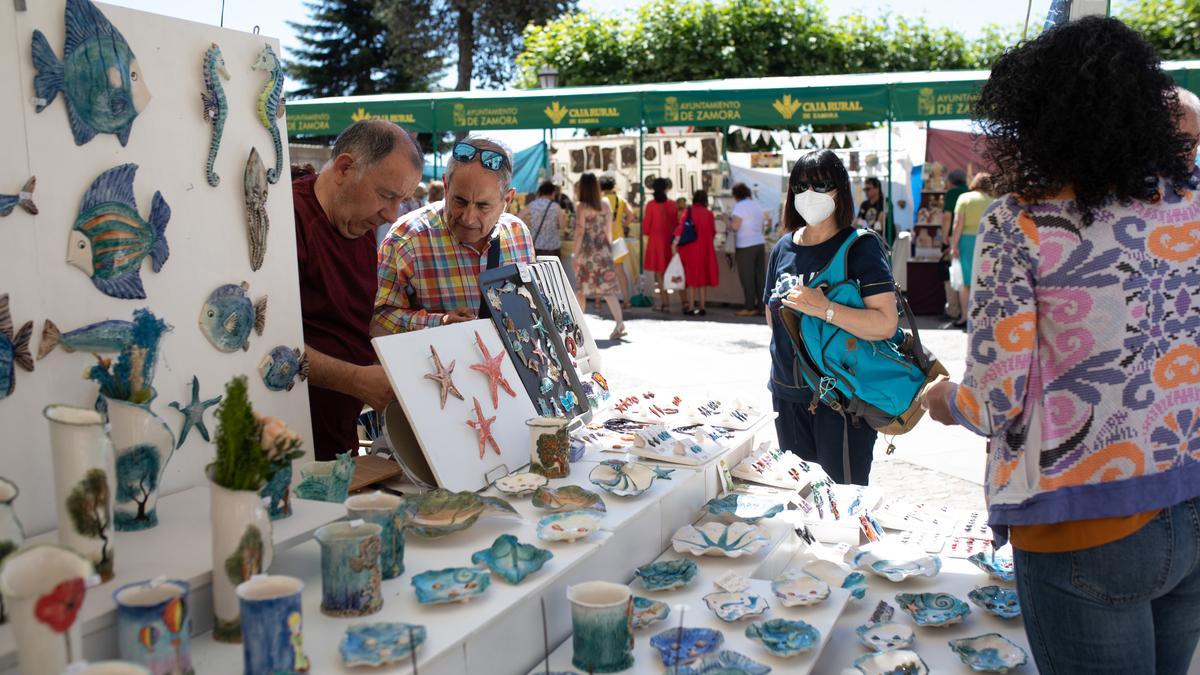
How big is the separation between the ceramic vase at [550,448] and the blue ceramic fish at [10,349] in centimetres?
100

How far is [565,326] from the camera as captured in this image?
2.78 metres

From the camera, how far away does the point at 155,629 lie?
1198 millimetres

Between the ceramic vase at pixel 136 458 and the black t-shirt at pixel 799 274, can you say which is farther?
the black t-shirt at pixel 799 274

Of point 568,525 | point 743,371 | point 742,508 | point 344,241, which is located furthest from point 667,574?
point 743,371

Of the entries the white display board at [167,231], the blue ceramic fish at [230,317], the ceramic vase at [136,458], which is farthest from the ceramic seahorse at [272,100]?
the ceramic vase at [136,458]

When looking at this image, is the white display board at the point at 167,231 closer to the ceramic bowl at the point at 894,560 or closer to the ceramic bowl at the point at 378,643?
the ceramic bowl at the point at 378,643

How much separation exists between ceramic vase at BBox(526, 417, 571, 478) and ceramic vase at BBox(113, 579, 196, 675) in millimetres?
1005

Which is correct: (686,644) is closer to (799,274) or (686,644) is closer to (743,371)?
(799,274)

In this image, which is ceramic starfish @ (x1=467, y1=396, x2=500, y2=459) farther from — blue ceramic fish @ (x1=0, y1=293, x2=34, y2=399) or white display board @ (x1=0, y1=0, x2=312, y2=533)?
blue ceramic fish @ (x1=0, y1=293, x2=34, y2=399)

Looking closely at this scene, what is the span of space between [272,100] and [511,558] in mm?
1061

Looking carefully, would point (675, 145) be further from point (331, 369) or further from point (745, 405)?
point (331, 369)

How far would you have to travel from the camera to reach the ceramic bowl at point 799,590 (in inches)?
75.4

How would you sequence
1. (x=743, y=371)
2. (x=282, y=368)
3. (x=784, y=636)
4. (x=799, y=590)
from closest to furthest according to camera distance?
1. (x=784, y=636)
2. (x=799, y=590)
3. (x=282, y=368)
4. (x=743, y=371)

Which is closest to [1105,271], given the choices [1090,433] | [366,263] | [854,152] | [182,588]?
[1090,433]
